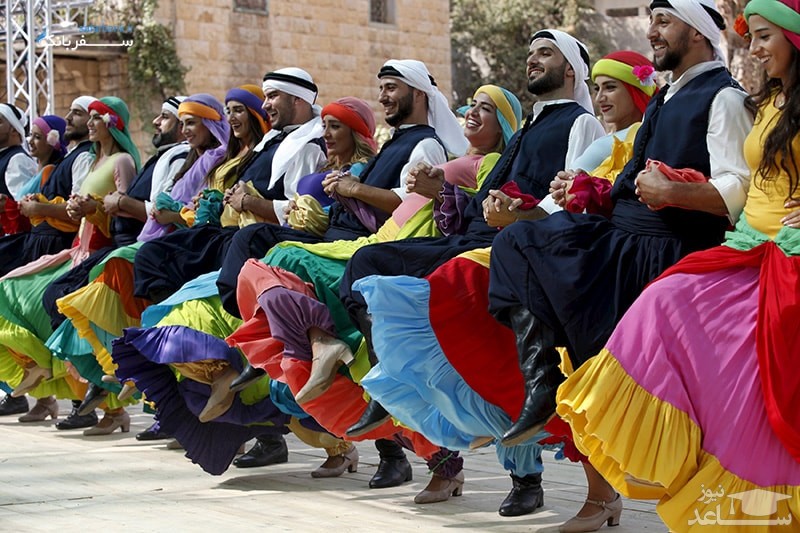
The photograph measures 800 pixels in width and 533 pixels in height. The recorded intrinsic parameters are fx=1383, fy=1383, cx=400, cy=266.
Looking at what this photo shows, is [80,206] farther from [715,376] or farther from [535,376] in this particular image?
[715,376]

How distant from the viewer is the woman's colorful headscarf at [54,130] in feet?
34.5

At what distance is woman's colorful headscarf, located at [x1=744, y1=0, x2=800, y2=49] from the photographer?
449 cm

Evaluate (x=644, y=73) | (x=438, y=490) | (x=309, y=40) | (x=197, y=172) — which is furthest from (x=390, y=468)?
(x=309, y=40)

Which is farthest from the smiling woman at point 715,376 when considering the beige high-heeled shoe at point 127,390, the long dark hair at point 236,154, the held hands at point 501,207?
the beige high-heeled shoe at point 127,390

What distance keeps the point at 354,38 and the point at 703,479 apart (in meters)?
25.5

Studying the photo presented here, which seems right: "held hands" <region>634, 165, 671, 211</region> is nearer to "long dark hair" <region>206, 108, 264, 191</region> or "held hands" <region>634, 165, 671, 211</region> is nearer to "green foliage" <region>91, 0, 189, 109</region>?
"long dark hair" <region>206, 108, 264, 191</region>

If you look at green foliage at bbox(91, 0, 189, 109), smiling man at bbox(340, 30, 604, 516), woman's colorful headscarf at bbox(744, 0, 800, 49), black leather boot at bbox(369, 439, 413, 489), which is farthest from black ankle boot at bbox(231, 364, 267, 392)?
green foliage at bbox(91, 0, 189, 109)

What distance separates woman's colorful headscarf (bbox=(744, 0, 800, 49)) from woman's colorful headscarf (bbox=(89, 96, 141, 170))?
582 cm

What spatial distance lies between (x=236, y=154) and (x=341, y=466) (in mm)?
2080

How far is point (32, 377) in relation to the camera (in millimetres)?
9320

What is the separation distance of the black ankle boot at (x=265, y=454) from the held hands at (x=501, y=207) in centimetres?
270

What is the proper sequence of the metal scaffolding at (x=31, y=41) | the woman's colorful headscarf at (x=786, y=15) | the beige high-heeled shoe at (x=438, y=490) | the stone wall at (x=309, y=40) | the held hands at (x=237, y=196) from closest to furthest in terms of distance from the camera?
the woman's colorful headscarf at (x=786, y=15)
the beige high-heeled shoe at (x=438, y=490)
the held hands at (x=237, y=196)
the metal scaffolding at (x=31, y=41)
the stone wall at (x=309, y=40)

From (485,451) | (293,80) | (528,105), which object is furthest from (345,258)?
(528,105)

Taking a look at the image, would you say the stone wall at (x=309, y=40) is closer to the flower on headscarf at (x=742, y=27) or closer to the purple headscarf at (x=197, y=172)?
the purple headscarf at (x=197, y=172)
